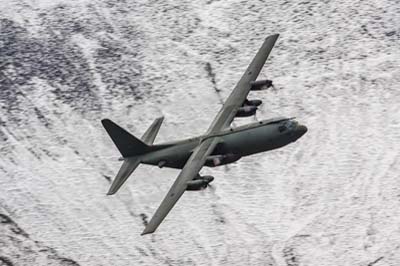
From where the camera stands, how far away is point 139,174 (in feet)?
283

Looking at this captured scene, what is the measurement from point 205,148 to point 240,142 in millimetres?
2757

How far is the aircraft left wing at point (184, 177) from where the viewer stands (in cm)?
6157

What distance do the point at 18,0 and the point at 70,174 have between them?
32.1 m

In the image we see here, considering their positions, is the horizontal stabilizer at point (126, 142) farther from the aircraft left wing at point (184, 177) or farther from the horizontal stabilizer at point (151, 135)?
the aircraft left wing at point (184, 177)

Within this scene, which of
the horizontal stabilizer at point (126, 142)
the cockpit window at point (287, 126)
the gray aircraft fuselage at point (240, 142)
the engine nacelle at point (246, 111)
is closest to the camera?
the gray aircraft fuselage at point (240, 142)

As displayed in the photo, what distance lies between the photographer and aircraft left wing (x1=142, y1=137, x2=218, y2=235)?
61566 mm

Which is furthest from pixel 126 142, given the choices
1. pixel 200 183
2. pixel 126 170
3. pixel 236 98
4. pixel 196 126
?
pixel 196 126

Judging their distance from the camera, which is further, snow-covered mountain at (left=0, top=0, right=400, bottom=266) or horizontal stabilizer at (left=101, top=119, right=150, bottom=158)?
snow-covered mountain at (left=0, top=0, right=400, bottom=266)

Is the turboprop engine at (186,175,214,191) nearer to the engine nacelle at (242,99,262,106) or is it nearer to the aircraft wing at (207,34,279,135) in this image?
the aircraft wing at (207,34,279,135)

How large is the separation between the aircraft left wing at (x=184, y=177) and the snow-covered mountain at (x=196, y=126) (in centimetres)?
1267

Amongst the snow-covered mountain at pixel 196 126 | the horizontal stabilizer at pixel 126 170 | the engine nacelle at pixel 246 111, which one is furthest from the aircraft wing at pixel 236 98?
the snow-covered mountain at pixel 196 126

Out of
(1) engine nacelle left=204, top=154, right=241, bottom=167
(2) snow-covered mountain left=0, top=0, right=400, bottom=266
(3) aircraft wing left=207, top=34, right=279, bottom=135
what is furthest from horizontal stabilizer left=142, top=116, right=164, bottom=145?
(2) snow-covered mountain left=0, top=0, right=400, bottom=266

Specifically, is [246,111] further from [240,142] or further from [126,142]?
[126,142]

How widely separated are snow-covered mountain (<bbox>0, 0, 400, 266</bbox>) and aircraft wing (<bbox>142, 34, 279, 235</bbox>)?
39.9ft
